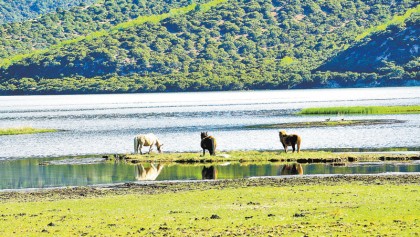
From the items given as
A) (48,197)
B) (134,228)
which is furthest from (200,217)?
(48,197)

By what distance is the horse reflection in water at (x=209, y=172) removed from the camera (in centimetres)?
4526

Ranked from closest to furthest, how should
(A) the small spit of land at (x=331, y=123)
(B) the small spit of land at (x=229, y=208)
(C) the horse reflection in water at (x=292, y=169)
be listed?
(B) the small spit of land at (x=229, y=208)
(C) the horse reflection in water at (x=292, y=169)
(A) the small spit of land at (x=331, y=123)

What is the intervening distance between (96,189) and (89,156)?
2371cm

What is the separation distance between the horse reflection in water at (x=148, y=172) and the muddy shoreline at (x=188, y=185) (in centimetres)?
378

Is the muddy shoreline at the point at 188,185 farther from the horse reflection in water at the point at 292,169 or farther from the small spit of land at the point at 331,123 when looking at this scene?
the small spit of land at the point at 331,123

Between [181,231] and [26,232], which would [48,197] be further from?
[181,231]

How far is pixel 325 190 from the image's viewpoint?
35.4 m

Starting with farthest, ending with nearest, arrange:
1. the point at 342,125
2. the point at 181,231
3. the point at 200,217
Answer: the point at 342,125
the point at 200,217
the point at 181,231

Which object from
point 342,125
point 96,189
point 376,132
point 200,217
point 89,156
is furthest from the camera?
point 342,125

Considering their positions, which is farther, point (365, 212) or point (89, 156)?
point (89, 156)

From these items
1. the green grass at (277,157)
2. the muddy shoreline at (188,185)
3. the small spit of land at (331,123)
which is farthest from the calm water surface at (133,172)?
the small spit of land at (331,123)

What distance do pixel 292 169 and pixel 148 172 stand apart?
7.78 metres

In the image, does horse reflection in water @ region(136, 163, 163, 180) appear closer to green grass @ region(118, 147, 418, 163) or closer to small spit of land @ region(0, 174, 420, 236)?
green grass @ region(118, 147, 418, 163)

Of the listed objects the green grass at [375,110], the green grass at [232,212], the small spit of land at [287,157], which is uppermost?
the green grass at [375,110]
